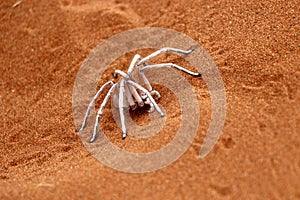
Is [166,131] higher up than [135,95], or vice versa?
[135,95]

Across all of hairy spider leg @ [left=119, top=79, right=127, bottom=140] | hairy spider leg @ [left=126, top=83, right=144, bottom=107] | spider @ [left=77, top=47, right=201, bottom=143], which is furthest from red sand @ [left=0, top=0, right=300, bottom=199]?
hairy spider leg @ [left=126, top=83, right=144, bottom=107]

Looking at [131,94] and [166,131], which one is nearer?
[166,131]

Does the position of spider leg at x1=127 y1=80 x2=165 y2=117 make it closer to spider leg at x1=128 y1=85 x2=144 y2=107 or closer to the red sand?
spider leg at x1=128 y1=85 x2=144 y2=107

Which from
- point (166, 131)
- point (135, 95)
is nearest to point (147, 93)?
A: point (135, 95)

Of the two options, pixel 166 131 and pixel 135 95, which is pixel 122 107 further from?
pixel 166 131

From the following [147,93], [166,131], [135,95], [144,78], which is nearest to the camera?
[166,131]

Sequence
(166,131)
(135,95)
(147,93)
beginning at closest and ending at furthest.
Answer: (166,131) → (147,93) → (135,95)

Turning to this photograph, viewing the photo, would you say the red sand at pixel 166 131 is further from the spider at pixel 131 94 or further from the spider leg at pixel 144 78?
the spider leg at pixel 144 78

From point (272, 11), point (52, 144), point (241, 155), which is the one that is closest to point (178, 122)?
point (241, 155)

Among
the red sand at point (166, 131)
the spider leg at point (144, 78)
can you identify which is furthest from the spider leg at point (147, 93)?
the red sand at point (166, 131)
